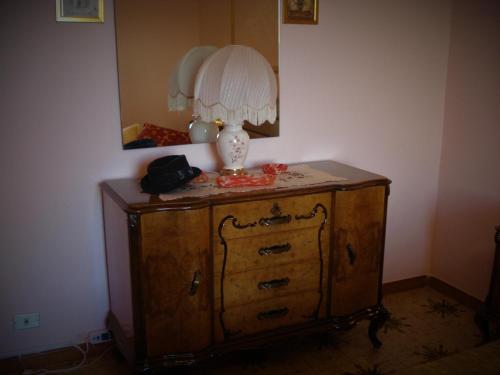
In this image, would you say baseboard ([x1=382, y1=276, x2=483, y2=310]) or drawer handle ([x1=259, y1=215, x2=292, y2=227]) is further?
baseboard ([x1=382, y1=276, x2=483, y2=310])

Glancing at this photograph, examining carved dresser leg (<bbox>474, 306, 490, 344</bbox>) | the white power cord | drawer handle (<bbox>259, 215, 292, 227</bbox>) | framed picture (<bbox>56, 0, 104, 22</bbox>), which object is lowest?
the white power cord

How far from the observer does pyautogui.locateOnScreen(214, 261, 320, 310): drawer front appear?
234cm

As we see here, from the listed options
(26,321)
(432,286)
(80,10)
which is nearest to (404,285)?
(432,286)

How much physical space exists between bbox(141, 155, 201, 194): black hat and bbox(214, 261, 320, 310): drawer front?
0.45m

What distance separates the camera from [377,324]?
2799 mm

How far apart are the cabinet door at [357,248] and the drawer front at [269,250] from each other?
108mm

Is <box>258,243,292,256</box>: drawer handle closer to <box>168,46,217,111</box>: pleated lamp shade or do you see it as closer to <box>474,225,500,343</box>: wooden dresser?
<box>168,46,217,111</box>: pleated lamp shade

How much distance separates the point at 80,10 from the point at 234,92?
0.78m

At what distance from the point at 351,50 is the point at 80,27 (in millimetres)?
1484

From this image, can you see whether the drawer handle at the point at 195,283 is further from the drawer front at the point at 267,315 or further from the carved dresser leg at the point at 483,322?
the carved dresser leg at the point at 483,322

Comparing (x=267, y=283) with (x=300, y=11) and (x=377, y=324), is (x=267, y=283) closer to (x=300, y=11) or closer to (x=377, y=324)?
(x=377, y=324)

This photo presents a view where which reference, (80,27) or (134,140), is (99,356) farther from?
(80,27)

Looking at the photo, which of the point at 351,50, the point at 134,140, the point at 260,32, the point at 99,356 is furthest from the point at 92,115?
the point at 351,50

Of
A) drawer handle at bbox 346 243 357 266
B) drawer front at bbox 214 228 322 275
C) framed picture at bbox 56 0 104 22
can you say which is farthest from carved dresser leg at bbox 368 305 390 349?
framed picture at bbox 56 0 104 22
